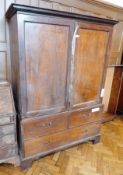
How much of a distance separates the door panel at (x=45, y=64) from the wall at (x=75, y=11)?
46 centimetres

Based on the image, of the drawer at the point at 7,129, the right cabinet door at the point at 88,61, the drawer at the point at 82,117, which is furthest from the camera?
the drawer at the point at 82,117

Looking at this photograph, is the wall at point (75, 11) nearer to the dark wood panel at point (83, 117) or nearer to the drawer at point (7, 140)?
the drawer at point (7, 140)

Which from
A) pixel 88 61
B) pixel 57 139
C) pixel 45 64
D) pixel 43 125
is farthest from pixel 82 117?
pixel 45 64

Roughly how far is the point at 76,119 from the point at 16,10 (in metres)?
1.30

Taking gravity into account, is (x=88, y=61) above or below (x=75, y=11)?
below

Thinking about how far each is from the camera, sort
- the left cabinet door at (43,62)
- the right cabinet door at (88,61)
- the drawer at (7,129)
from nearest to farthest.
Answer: the left cabinet door at (43,62) < the drawer at (7,129) < the right cabinet door at (88,61)

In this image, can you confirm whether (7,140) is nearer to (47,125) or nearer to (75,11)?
(47,125)

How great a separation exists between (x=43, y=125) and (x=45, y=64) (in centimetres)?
65

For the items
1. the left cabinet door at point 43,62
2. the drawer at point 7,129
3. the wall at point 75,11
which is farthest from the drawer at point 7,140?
the wall at point 75,11

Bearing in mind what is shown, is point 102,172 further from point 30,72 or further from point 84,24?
point 84,24

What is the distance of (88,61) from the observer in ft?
5.53

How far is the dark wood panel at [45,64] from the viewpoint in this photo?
4.42 ft

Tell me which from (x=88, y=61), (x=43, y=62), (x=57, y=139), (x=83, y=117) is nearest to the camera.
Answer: (x=43, y=62)

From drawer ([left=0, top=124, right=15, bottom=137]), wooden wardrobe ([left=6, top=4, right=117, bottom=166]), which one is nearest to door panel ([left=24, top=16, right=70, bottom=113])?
wooden wardrobe ([left=6, top=4, right=117, bottom=166])
